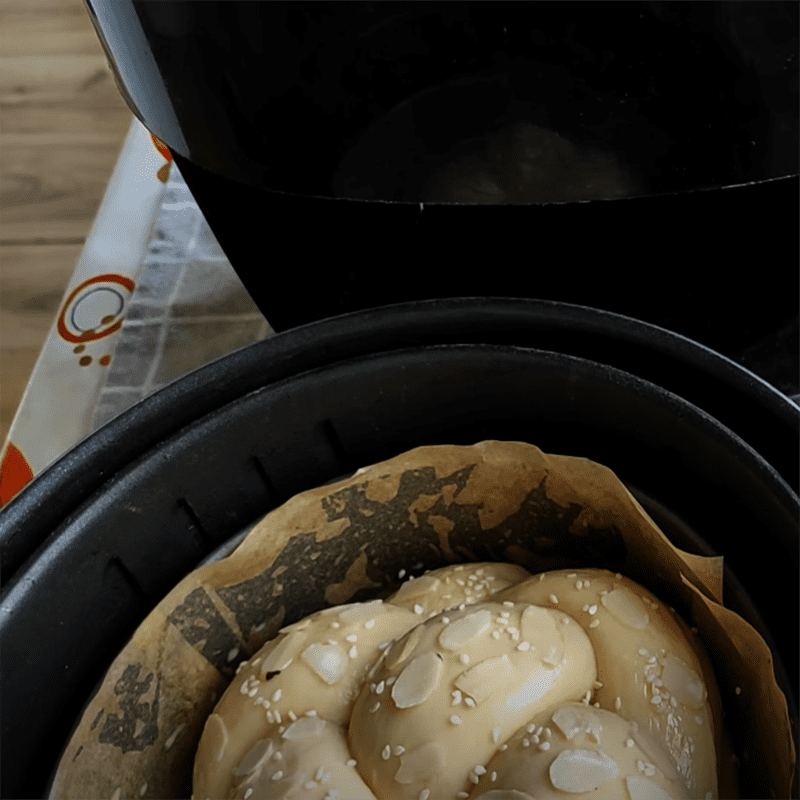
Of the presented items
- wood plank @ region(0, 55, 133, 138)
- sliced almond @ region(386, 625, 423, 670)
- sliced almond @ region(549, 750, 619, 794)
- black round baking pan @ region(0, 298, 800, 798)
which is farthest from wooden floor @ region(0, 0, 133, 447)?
sliced almond @ region(549, 750, 619, 794)

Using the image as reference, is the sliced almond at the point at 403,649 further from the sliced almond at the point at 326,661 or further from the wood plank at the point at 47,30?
the wood plank at the point at 47,30

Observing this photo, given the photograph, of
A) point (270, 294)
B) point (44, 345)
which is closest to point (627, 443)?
point (270, 294)

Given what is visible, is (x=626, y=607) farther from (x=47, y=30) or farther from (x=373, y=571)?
(x=47, y=30)

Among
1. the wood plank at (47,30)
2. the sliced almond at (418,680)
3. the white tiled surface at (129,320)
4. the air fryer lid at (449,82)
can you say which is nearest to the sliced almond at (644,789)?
the sliced almond at (418,680)

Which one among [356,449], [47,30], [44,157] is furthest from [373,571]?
[47,30]

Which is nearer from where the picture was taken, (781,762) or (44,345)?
(781,762)

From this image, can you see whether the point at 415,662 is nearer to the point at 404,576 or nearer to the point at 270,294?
the point at 404,576

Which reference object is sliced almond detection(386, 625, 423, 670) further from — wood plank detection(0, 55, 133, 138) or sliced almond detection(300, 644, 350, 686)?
wood plank detection(0, 55, 133, 138)

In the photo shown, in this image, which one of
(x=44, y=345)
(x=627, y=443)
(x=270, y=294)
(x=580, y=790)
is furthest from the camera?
(x=44, y=345)
